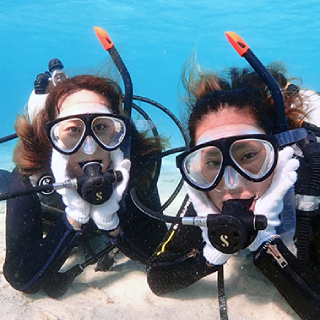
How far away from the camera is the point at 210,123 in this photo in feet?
8.34

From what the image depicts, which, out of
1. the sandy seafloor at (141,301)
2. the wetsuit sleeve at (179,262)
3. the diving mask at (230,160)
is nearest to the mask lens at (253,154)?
the diving mask at (230,160)

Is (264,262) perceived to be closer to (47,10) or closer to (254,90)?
(254,90)

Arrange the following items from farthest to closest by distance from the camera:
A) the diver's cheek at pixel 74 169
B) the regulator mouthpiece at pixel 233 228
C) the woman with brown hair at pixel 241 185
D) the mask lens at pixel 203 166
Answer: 1. the diver's cheek at pixel 74 169
2. the mask lens at pixel 203 166
3. the woman with brown hair at pixel 241 185
4. the regulator mouthpiece at pixel 233 228

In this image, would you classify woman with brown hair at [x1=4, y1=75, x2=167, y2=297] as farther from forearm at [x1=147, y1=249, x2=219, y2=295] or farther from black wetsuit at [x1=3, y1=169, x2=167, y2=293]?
forearm at [x1=147, y1=249, x2=219, y2=295]

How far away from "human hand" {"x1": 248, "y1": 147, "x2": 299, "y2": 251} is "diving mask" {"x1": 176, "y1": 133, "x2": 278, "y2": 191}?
86 millimetres

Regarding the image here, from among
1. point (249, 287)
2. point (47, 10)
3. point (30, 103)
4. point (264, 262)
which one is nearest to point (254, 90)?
point (264, 262)

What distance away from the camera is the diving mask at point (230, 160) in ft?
7.18

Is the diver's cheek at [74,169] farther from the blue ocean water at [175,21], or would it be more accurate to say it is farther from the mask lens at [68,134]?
the blue ocean water at [175,21]

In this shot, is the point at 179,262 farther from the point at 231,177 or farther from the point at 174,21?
the point at 174,21

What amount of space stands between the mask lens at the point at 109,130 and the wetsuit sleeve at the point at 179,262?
0.92 meters

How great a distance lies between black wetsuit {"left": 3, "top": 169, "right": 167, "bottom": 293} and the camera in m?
3.04

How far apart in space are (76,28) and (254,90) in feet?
158

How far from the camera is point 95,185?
260 centimetres

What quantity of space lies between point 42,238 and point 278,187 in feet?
7.85
